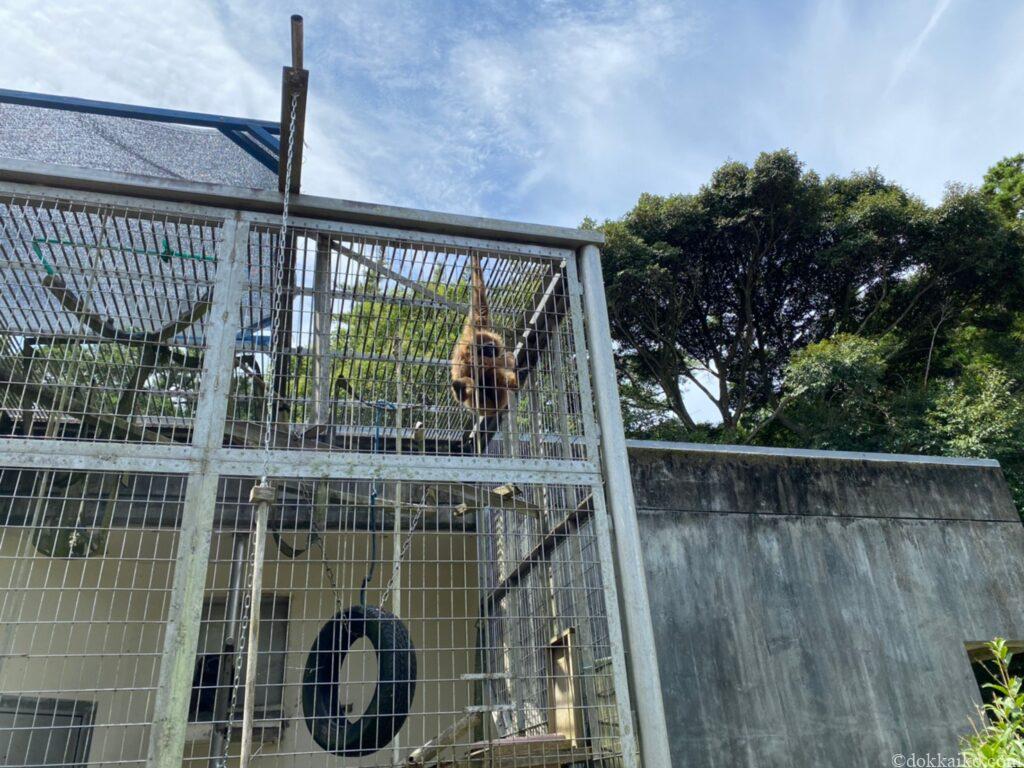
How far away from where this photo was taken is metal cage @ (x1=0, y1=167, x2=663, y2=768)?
9.37 ft

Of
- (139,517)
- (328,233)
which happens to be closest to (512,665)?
(139,517)

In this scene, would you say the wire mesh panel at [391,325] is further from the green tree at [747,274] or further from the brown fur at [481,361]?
the green tree at [747,274]

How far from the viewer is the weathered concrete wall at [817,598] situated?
15.3ft

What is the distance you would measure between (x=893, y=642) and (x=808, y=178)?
12.1m

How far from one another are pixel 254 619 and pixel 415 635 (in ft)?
10.8

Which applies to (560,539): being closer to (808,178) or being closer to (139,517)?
(139,517)

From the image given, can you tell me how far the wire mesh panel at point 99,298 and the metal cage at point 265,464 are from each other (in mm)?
23

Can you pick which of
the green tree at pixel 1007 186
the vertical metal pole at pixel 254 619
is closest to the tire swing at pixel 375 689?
the vertical metal pole at pixel 254 619

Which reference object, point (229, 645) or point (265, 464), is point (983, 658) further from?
point (265, 464)

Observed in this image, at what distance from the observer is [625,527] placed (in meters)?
3.17

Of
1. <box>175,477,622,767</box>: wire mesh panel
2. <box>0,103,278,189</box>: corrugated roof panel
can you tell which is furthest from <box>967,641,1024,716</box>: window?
<box>0,103,278,189</box>: corrugated roof panel

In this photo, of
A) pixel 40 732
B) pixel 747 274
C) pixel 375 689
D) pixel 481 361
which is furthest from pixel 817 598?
pixel 747 274

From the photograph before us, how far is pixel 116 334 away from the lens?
11.7 feet

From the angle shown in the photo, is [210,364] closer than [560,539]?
Yes
